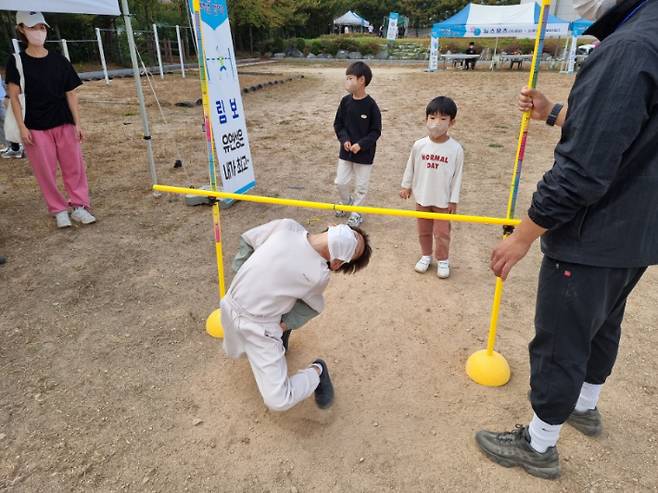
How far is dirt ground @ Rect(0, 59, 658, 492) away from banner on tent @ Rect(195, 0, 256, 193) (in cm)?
91

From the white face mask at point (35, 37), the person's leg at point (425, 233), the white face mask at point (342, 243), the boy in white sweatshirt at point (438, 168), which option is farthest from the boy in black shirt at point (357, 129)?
the white face mask at point (35, 37)

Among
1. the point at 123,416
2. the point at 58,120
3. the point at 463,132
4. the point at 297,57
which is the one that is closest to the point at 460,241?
the point at 123,416

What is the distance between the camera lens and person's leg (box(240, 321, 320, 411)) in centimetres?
223

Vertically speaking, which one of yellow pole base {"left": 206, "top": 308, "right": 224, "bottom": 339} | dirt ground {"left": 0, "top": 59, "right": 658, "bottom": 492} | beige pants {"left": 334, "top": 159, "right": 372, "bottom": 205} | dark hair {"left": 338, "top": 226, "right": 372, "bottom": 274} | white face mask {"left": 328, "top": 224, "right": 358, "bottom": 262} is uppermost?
white face mask {"left": 328, "top": 224, "right": 358, "bottom": 262}

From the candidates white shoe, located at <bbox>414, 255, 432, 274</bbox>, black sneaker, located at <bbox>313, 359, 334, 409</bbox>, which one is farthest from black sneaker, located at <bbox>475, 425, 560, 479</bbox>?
white shoe, located at <bbox>414, 255, 432, 274</bbox>

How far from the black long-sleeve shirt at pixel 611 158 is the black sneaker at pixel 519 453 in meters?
1.04

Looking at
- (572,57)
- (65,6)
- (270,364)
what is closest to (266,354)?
(270,364)

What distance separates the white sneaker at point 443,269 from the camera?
3.98 metres

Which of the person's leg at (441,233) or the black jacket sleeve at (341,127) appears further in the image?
the black jacket sleeve at (341,127)

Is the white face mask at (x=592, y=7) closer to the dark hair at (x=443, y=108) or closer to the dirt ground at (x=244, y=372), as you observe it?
the dark hair at (x=443, y=108)

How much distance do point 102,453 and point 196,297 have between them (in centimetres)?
153

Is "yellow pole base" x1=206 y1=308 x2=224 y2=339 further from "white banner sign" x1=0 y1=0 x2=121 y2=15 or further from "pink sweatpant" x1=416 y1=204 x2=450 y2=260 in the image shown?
"white banner sign" x1=0 y1=0 x2=121 y2=15

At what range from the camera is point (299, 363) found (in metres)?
2.97

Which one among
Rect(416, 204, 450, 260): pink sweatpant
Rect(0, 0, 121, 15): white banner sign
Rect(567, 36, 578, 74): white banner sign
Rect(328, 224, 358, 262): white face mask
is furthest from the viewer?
Rect(567, 36, 578, 74): white banner sign
